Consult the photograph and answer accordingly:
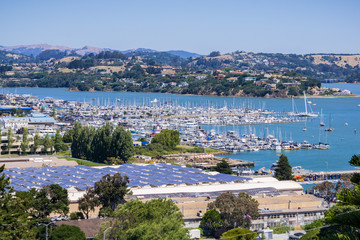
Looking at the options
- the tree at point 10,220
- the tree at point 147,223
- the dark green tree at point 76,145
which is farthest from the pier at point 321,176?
the tree at point 10,220

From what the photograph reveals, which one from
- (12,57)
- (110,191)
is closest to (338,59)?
(12,57)

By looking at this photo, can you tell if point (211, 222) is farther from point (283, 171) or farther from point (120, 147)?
point (120, 147)

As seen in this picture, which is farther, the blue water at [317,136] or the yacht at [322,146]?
the yacht at [322,146]

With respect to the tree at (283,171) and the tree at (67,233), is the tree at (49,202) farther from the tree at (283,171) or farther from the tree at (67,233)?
the tree at (283,171)

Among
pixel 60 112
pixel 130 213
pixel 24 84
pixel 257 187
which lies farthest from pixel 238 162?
pixel 24 84

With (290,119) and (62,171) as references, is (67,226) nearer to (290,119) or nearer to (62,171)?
(62,171)

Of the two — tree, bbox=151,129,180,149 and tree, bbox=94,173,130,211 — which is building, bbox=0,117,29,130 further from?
tree, bbox=94,173,130,211
